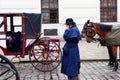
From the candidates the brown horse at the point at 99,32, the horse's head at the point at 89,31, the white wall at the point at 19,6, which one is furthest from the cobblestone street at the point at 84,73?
the white wall at the point at 19,6

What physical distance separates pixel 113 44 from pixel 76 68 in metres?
3.50

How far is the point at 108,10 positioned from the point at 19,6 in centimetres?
575

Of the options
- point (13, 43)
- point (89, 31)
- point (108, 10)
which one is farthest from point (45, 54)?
point (108, 10)

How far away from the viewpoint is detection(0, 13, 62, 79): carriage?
12141 mm

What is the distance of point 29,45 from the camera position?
1226cm

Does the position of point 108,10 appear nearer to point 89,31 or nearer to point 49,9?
point 49,9

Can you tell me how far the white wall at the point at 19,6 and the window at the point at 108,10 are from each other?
4103 millimetres

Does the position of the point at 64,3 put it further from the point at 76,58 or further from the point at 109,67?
the point at 76,58

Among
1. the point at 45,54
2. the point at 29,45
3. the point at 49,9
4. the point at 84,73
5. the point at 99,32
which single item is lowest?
the point at 84,73

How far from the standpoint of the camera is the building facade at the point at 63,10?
1031 inches

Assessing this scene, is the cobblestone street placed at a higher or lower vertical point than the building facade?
lower

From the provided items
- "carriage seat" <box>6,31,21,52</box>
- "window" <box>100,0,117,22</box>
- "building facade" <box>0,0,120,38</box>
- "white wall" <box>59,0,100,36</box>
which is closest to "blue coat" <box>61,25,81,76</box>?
"carriage seat" <box>6,31,21,52</box>

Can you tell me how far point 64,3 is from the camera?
26.4 metres

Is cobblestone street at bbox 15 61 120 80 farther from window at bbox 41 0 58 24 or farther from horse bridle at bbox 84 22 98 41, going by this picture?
window at bbox 41 0 58 24
